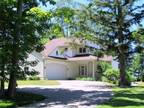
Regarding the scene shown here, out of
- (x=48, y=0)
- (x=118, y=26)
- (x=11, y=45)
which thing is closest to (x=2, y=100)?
(x=11, y=45)

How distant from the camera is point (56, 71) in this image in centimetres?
5416

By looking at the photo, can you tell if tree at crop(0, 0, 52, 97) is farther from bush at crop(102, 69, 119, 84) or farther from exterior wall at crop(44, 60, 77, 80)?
exterior wall at crop(44, 60, 77, 80)

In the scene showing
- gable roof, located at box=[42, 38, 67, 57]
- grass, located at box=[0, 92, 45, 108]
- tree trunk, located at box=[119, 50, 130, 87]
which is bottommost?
grass, located at box=[0, 92, 45, 108]

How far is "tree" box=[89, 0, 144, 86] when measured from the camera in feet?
124

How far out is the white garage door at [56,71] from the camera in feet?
174

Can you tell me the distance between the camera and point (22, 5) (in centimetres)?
2425

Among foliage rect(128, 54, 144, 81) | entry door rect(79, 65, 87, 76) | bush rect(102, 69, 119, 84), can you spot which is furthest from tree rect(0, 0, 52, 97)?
foliage rect(128, 54, 144, 81)

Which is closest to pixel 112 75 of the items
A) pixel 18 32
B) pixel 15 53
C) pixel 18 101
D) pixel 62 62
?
pixel 62 62

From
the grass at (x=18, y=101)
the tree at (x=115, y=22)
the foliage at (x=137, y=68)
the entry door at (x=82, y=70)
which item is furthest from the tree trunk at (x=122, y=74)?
the foliage at (x=137, y=68)

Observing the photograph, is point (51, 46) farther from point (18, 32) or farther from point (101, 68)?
point (18, 32)

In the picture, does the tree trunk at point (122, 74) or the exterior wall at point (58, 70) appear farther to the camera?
the exterior wall at point (58, 70)

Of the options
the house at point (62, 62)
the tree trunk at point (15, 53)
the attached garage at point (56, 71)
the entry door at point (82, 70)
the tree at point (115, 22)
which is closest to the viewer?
the tree trunk at point (15, 53)

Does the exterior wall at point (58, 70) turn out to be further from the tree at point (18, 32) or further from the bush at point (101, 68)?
the tree at point (18, 32)

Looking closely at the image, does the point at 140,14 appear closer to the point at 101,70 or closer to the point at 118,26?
the point at 118,26
